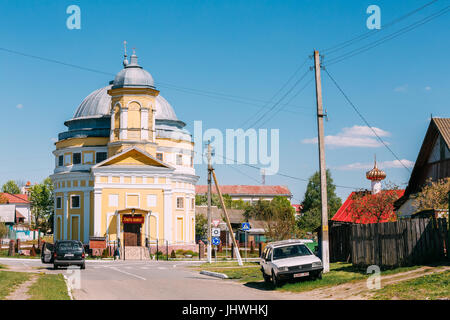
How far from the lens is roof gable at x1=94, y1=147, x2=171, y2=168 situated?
58.8 m

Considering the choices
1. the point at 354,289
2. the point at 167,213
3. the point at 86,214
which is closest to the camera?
the point at 354,289

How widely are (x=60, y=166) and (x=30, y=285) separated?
164 feet

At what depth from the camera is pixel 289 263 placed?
20375 mm

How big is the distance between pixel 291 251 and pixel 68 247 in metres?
15.6

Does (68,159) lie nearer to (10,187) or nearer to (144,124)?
(144,124)

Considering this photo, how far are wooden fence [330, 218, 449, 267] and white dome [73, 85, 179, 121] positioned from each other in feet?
165

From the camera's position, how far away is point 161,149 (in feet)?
229

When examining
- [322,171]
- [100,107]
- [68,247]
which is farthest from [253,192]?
[322,171]

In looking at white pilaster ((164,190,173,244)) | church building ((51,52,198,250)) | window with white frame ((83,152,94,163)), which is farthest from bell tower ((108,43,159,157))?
white pilaster ((164,190,173,244))

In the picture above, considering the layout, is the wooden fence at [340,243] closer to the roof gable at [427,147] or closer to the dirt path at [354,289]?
the roof gable at [427,147]

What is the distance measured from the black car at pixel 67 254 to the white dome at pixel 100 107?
37009 mm

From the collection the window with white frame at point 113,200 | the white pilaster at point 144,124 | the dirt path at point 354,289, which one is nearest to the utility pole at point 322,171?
the dirt path at point 354,289

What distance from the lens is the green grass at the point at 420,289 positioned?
14.5 metres
